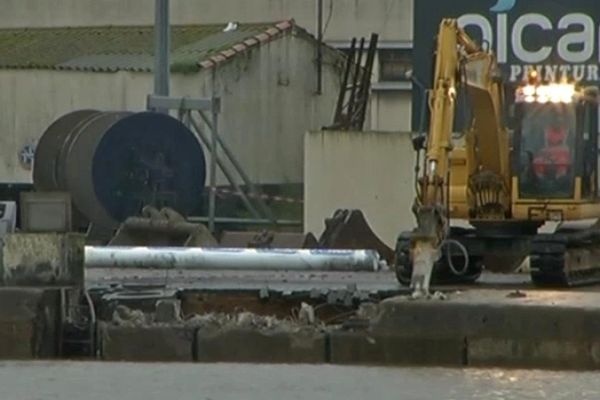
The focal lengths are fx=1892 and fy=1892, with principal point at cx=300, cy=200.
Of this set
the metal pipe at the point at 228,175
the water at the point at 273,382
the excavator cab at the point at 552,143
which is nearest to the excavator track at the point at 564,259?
the excavator cab at the point at 552,143

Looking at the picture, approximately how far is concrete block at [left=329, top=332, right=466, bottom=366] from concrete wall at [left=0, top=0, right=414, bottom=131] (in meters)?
24.6

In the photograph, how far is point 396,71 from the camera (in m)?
42.7

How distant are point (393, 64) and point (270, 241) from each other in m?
16.5

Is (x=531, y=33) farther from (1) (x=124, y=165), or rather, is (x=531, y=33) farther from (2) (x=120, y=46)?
(2) (x=120, y=46)

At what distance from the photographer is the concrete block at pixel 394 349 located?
54.0ft

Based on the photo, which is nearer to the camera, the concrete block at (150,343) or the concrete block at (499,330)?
the concrete block at (499,330)

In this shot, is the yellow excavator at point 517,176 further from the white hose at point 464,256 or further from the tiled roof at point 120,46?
the tiled roof at point 120,46

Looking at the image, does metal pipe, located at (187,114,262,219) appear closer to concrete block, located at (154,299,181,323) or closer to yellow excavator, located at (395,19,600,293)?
yellow excavator, located at (395,19,600,293)

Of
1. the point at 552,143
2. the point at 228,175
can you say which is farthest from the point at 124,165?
the point at 552,143

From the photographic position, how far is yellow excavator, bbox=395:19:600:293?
20.7m

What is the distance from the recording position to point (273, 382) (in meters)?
15.0

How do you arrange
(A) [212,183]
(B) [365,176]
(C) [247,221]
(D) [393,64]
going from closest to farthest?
(A) [212,183] < (B) [365,176] < (C) [247,221] < (D) [393,64]

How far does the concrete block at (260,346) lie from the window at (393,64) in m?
→ 25.7

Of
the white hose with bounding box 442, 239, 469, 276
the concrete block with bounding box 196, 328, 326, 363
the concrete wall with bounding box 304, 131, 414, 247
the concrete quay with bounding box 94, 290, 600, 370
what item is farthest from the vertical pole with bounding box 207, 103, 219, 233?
the concrete block with bounding box 196, 328, 326, 363
